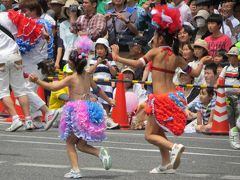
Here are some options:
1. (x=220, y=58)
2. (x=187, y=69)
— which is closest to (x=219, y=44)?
(x=220, y=58)

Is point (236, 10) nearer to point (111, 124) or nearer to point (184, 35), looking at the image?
point (184, 35)

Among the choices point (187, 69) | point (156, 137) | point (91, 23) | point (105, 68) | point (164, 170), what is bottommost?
point (164, 170)

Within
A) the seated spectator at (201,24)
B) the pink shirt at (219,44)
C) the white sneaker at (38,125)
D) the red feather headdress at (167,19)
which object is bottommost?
the white sneaker at (38,125)

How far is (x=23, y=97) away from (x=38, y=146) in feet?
9.93

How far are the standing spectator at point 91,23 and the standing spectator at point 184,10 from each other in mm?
1562

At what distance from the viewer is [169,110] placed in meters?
11.7

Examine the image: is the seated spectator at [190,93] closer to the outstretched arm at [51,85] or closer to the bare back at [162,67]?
the bare back at [162,67]

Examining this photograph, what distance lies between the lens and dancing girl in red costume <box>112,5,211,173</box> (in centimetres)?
1170

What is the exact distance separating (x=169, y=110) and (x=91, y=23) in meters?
8.97

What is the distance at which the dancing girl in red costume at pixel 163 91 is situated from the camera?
1170 centimetres

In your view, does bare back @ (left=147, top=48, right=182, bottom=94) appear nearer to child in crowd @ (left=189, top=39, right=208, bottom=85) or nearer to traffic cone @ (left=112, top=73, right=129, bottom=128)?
child in crowd @ (left=189, top=39, right=208, bottom=85)

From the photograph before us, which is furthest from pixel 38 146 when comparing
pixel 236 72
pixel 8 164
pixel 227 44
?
pixel 227 44

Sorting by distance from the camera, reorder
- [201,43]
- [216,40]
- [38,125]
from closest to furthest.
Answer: [38,125], [201,43], [216,40]

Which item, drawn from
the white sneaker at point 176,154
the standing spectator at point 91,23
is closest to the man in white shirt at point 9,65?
the standing spectator at point 91,23
